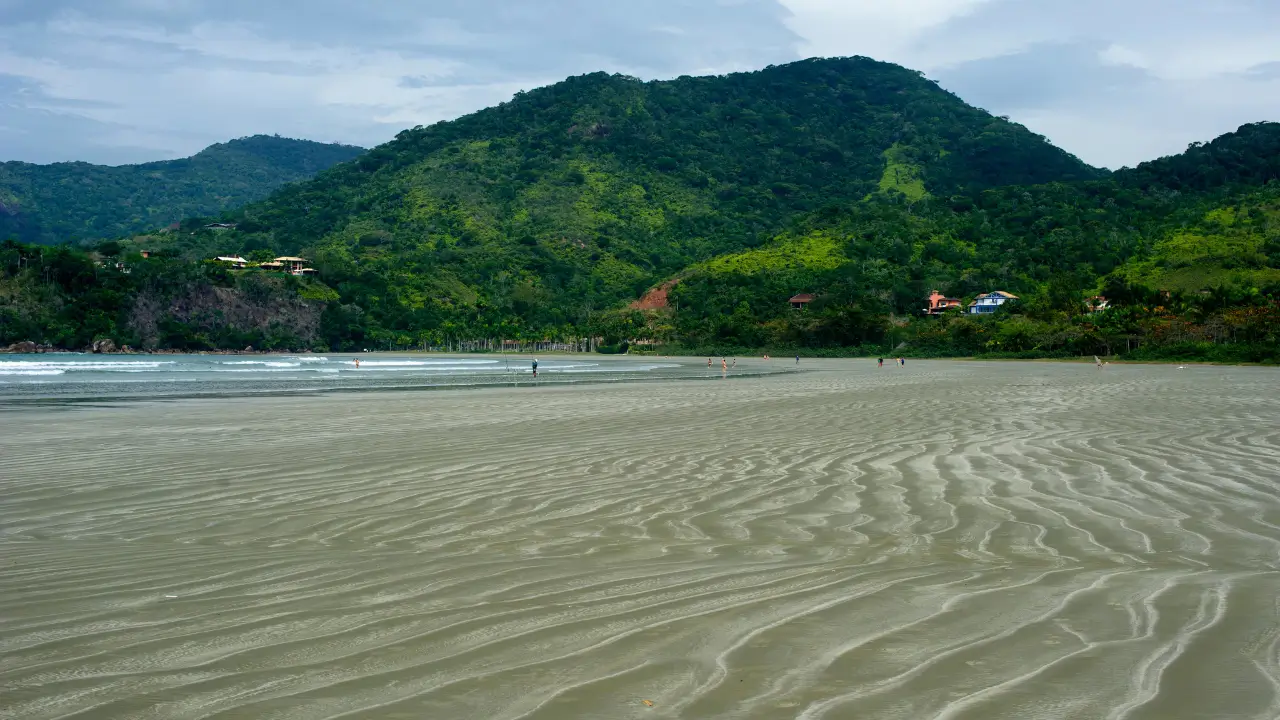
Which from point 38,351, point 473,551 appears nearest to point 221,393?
point 473,551

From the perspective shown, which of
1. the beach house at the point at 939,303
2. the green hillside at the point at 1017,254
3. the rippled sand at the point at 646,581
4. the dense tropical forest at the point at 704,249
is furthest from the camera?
the beach house at the point at 939,303

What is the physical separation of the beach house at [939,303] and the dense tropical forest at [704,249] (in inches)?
57.0

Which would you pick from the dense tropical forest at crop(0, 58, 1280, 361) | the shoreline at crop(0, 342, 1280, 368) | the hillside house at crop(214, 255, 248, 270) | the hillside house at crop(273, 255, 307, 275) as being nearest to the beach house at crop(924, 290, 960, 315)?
the dense tropical forest at crop(0, 58, 1280, 361)

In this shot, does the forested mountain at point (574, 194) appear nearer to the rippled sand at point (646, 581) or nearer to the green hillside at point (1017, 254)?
the green hillside at point (1017, 254)

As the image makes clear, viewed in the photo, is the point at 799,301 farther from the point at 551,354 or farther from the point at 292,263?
the point at 292,263

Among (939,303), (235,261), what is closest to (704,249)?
(939,303)

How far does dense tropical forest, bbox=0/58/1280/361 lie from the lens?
81.6 meters

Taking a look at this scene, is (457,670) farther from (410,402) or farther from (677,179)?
(677,179)

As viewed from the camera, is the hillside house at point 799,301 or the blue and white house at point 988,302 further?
the hillside house at point 799,301

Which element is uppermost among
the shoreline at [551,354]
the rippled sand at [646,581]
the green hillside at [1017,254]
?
the green hillside at [1017,254]

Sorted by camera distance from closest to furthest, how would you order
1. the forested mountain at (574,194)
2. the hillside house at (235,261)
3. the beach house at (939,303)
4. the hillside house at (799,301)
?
the beach house at (939,303) → the hillside house at (799,301) → the hillside house at (235,261) → the forested mountain at (574,194)

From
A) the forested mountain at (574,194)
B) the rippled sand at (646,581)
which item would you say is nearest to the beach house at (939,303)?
the forested mountain at (574,194)

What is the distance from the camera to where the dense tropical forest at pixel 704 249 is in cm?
8162

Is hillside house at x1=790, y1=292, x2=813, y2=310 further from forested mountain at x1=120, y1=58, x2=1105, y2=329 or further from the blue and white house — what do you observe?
forested mountain at x1=120, y1=58, x2=1105, y2=329
